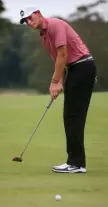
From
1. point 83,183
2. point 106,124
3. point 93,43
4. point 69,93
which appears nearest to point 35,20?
point 69,93

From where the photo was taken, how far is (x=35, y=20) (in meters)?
5.88

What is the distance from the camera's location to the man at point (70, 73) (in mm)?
5875

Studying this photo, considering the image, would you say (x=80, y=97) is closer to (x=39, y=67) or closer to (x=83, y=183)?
(x=83, y=183)

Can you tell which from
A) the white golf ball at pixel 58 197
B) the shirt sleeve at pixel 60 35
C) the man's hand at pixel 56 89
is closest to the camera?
the white golf ball at pixel 58 197

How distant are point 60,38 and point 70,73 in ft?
1.32

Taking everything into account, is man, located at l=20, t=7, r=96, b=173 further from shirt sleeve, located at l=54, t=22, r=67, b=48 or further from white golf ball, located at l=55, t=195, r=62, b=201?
white golf ball, located at l=55, t=195, r=62, b=201

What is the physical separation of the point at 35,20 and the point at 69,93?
2.52 ft

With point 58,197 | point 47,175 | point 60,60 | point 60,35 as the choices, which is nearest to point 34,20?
point 60,35

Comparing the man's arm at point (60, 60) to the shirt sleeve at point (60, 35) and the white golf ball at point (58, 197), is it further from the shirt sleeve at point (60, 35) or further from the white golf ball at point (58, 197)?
the white golf ball at point (58, 197)

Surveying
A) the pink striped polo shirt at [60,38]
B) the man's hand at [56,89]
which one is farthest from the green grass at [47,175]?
the pink striped polo shirt at [60,38]

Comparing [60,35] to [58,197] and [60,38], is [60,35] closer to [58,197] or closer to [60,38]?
[60,38]

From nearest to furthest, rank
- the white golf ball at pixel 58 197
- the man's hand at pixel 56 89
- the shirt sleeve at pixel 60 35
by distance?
1. the white golf ball at pixel 58 197
2. the shirt sleeve at pixel 60 35
3. the man's hand at pixel 56 89

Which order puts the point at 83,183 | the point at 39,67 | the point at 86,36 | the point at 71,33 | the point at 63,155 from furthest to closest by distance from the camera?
1. the point at 86,36
2. the point at 39,67
3. the point at 63,155
4. the point at 71,33
5. the point at 83,183

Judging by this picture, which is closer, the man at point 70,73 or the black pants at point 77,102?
the man at point 70,73
